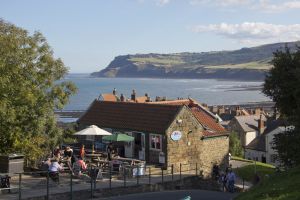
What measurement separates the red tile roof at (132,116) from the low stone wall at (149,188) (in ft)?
13.2

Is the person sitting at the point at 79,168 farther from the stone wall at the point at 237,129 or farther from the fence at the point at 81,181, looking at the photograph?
the stone wall at the point at 237,129

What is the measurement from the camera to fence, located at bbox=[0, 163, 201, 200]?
21258 millimetres

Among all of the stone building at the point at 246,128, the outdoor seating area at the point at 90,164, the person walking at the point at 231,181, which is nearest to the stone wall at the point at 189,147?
the outdoor seating area at the point at 90,164

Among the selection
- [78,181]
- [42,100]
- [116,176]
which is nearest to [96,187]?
[78,181]

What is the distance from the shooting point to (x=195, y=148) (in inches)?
1292

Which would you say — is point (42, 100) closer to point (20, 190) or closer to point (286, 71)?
point (20, 190)

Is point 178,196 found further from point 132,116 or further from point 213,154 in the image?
point 213,154

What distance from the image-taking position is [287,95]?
28547 mm

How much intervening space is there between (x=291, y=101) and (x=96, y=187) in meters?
12.5

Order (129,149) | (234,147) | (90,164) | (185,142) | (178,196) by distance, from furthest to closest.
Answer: (234,147) < (129,149) < (185,142) < (90,164) < (178,196)

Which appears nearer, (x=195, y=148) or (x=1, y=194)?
(x=1, y=194)

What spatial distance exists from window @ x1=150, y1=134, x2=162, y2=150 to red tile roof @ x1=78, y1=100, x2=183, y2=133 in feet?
1.28

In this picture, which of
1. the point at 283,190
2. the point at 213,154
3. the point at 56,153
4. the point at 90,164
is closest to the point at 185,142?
the point at 213,154

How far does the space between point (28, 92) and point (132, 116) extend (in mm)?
11395
